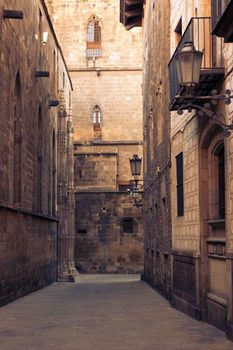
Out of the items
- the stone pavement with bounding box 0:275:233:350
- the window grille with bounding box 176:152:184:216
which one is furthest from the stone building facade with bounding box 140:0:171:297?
the stone pavement with bounding box 0:275:233:350

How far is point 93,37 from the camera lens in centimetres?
4597

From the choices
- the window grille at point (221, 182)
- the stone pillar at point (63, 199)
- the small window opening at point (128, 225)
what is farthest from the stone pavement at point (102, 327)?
the small window opening at point (128, 225)

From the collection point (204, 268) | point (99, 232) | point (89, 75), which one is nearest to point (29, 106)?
point (204, 268)

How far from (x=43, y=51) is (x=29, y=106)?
473 cm

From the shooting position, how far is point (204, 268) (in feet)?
43.6

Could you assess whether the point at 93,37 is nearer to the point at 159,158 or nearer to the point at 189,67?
the point at 159,158

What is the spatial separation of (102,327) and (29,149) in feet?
36.3

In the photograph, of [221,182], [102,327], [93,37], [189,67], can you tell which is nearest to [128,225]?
[93,37]

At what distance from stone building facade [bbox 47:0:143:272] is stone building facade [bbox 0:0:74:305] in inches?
332

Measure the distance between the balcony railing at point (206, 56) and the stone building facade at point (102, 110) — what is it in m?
29.2

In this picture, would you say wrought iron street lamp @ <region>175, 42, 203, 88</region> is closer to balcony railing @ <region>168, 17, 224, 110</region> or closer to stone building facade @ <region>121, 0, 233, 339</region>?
stone building facade @ <region>121, 0, 233, 339</region>

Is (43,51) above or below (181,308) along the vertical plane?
above

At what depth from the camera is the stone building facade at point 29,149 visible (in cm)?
1841

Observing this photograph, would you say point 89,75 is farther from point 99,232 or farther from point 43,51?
point 43,51
